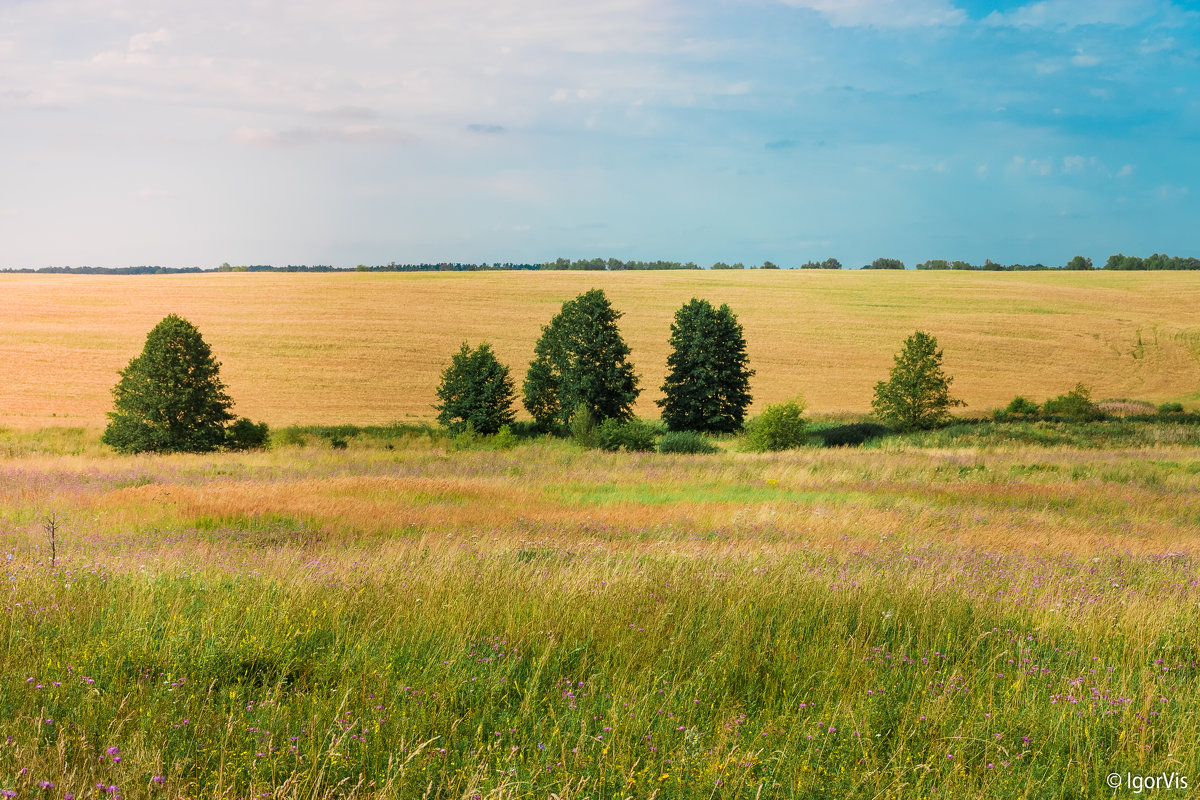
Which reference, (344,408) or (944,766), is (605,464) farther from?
(344,408)

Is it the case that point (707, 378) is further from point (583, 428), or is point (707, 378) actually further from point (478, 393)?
point (478, 393)

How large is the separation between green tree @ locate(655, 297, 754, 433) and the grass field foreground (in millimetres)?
37208

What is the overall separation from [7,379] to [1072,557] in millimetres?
69833

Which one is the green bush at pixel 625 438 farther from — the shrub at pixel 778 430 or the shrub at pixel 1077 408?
the shrub at pixel 1077 408

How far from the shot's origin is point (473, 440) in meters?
38.7

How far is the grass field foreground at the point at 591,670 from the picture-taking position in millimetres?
3766

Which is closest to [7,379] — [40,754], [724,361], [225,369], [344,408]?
[225,369]

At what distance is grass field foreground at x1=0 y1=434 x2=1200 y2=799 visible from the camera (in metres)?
3.77

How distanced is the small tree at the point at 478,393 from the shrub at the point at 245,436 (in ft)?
33.3

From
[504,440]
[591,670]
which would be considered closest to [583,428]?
[504,440]

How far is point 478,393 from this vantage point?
42.9 meters

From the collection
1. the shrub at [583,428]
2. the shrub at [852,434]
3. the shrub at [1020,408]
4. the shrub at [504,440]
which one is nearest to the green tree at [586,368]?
the shrub at [583,428]

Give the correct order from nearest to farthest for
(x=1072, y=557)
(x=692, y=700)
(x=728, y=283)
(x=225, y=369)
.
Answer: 1. (x=692, y=700)
2. (x=1072, y=557)
3. (x=225, y=369)
4. (x=728, y=283)

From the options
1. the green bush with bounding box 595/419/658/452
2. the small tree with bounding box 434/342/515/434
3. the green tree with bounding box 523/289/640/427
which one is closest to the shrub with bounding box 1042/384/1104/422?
the green tree with bounding box 523/289/640/427
